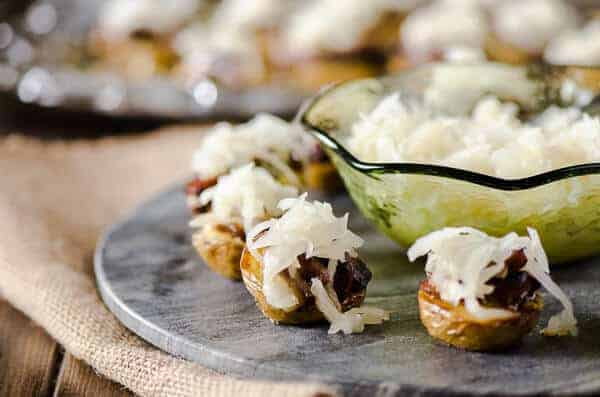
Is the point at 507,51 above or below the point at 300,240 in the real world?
below

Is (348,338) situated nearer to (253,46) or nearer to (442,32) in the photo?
(442,32)

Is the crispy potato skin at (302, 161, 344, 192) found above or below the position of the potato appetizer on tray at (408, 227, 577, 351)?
below

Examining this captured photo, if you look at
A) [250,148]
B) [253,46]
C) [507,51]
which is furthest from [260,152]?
[507,51]

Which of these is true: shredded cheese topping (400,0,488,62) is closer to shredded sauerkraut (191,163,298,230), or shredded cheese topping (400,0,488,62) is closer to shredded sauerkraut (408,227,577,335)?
shredded sauerkraut (191,163,298,230)

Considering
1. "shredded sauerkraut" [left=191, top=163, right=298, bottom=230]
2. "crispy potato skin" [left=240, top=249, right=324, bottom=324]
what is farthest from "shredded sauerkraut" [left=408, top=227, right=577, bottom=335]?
"shredded sauerkraut" [left=191, top=163, right=298, bottom=230]

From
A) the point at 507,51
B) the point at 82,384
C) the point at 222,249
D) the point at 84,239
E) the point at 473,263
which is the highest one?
the point at 473,263

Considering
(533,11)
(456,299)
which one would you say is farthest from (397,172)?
(533,11)

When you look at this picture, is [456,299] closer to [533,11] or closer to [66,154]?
[66,154]
